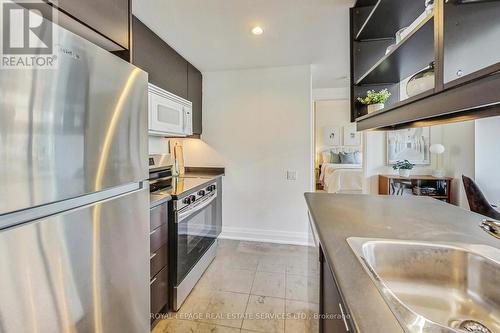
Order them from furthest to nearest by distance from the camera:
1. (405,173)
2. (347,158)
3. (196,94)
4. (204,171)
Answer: (347,158)
(405,173)
(204,171)
(196,94)

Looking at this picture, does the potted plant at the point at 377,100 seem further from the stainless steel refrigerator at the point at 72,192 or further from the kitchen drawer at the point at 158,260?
the kitchen drawer at the point at 158,260

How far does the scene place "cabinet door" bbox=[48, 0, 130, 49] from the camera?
103 cm

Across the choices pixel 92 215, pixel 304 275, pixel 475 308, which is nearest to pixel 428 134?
pixel 304 275

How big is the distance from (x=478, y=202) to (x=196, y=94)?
378 centimetres

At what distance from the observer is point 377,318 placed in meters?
0.57

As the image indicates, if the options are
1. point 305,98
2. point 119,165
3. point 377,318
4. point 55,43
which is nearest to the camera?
point 377,318

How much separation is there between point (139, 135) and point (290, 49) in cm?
205

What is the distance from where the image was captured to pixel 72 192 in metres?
0.91

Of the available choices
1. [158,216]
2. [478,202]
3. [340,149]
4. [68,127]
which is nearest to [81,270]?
[68,127]

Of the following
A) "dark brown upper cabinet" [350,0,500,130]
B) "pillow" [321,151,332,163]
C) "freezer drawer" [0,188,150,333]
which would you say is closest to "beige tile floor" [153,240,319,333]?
"freezer drawer" [0,188,150,333]

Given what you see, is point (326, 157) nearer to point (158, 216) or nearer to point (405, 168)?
point (405, 168)

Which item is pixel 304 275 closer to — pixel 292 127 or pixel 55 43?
pixel 292 127

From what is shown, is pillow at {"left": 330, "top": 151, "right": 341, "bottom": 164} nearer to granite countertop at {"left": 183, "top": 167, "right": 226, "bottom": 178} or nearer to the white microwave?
granite countertop at {"left": 183, "top": 167, "right": 226, "bottom": 178}

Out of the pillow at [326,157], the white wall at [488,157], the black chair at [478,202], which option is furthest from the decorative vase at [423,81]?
the pillow at [326,157]
